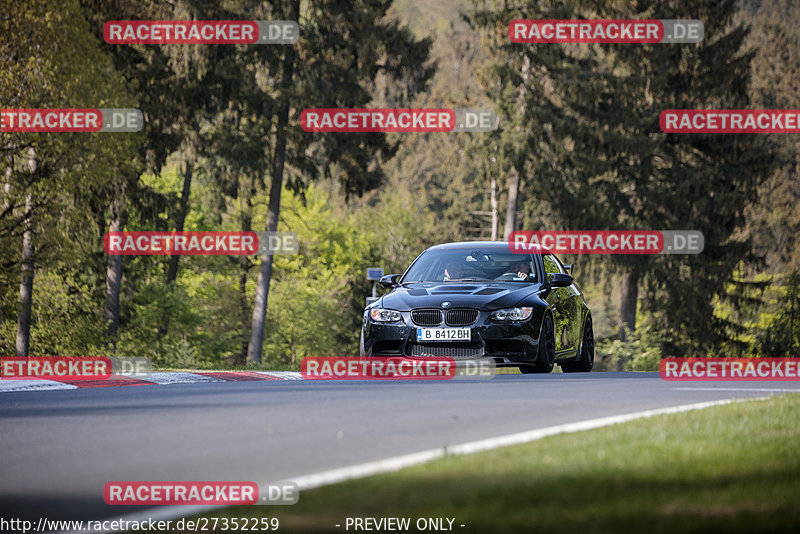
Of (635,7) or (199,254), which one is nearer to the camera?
(635,7)

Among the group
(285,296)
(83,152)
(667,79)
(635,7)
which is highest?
(635,7)

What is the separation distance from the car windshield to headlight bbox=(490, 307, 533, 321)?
1134 mm

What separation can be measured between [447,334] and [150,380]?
140 inches

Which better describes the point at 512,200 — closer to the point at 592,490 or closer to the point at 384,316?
the point at 384,316

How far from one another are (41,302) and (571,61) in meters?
21.9

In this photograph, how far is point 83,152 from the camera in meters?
25.1

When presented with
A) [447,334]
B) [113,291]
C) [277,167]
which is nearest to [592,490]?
[447,334]

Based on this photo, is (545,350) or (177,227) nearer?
(545,350)

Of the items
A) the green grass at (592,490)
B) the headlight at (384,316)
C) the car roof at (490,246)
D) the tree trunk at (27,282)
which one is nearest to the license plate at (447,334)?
the headlight at (384,316)

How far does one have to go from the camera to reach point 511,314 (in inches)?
554

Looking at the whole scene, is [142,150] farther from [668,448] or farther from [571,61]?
[668,448]

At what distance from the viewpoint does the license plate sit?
45.9 feet

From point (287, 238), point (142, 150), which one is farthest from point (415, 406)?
point (287, 238)

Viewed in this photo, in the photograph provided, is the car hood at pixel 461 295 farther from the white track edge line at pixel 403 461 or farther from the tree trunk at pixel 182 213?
the tree trunk at pixel 182 213
